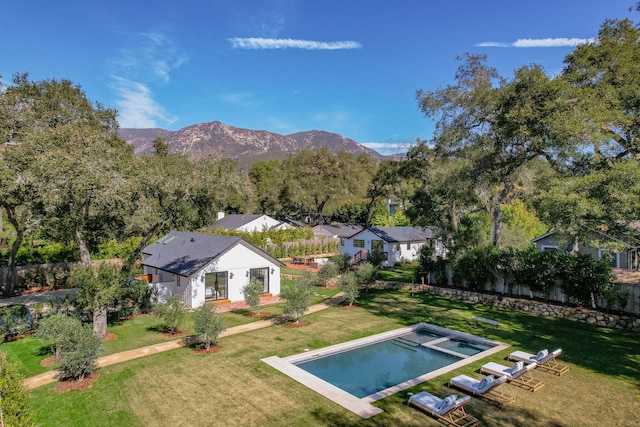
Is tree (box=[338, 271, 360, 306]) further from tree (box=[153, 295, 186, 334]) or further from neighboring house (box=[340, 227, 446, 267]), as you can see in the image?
neighboring house (box=[340, 227, 446, 267])

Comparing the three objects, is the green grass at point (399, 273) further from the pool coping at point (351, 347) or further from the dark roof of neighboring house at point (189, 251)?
the pool coping at point (351, 347)

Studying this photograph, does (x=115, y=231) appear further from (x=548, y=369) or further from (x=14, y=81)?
(x=14, y=81)

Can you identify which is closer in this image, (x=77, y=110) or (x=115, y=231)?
(x=115, y=231)

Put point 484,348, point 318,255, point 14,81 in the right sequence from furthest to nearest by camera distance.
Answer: point 318,255 → point 14,81 → point 484,348

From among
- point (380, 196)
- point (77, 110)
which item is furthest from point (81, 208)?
point (380, 196)

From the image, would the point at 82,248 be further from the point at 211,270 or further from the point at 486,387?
the point at 486,387

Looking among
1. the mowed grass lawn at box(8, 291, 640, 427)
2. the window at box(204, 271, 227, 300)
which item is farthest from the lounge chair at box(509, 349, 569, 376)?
the window at box(204, 271, 227, 300)

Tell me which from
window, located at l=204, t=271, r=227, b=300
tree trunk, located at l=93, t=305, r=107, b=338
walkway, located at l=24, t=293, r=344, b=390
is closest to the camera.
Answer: walkway, located at l=24, t=293, r=344, b=390
